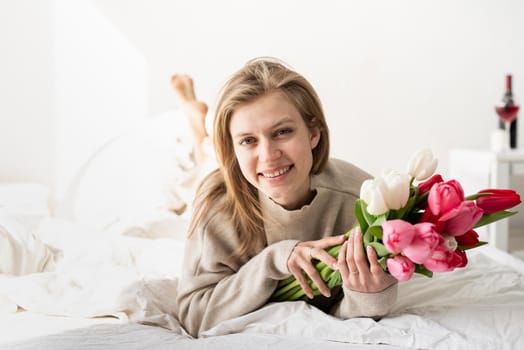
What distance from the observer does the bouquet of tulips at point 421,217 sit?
2.31ft

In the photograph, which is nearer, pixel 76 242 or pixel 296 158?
pixel 296 158

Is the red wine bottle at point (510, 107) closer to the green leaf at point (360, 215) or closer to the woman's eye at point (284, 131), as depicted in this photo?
the woman's eye at point (284, 131)

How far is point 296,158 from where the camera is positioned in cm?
99

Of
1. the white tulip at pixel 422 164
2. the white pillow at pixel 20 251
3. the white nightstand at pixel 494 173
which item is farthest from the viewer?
the white nightstand at pixel 494 173

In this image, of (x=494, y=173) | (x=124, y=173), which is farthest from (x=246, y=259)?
(x=124, y=173)

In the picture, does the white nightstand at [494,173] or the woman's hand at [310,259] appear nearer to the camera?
the woman's hand at [310,259]

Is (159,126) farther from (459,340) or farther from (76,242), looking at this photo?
(459,340)

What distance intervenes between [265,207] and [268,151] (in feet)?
0.48

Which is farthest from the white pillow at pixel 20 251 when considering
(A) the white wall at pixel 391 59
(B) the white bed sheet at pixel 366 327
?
(A) the white wall at pixel 391 59

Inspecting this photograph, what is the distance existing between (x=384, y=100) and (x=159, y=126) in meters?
1.07

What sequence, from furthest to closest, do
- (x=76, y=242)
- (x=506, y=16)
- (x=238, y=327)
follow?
1. (x=506, y=16)
2. (x=76, y=242)
3. (x=238, y=327)

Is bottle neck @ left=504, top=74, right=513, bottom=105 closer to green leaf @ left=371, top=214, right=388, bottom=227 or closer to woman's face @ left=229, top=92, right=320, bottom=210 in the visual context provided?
woman's face @ left=229, top=92, right=320, bottom=210

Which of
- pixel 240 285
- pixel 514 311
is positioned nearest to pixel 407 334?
pixel 514 311

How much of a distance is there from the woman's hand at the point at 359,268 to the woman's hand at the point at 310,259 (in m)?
0.02
